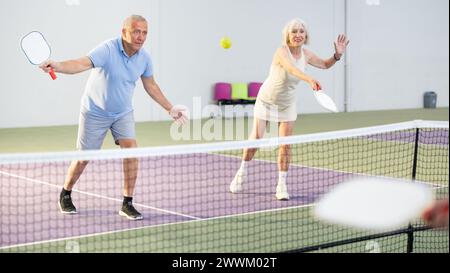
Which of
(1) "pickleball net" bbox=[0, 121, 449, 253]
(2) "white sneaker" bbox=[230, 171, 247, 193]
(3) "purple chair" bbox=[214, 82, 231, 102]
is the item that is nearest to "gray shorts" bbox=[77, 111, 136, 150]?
(1) "pickleball net" bbox=[0, 121, 449, 253]

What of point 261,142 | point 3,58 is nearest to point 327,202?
point 261,142

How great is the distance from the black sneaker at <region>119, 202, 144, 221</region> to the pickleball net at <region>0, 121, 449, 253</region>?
8cm

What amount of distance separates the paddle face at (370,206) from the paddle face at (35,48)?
2277mm

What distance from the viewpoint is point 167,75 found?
1445 centimetres

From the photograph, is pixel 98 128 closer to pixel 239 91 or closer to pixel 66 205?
pixel 66 205

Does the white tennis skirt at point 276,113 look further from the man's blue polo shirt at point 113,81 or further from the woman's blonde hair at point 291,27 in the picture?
the man's blue polo shirt at point 113,81

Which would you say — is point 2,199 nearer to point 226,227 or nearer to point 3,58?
point 226,227

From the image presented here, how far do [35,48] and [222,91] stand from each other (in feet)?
30.5

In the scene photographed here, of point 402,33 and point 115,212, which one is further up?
point 402,33

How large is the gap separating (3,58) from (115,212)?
7.17 meters

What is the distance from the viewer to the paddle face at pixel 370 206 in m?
3.49

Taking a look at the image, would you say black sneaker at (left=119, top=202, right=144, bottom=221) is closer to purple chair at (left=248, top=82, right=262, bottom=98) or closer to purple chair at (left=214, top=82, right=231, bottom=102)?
purple chair at (left=214, top=82, right=231, bottom=102)

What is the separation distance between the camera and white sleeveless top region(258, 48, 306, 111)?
649cm

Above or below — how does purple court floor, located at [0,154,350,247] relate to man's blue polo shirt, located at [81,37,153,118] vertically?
below
